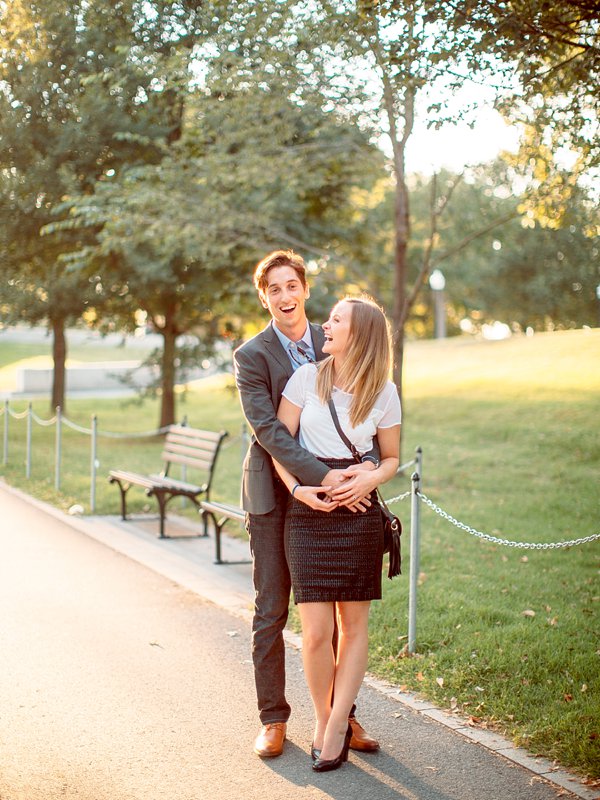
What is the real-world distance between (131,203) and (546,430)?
27.2 feet

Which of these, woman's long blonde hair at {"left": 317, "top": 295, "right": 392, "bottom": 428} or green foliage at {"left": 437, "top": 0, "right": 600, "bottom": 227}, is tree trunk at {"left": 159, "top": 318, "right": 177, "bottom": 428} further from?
woman's long blonde hair at {"left": 317, "top": 295, "right": 392, "bottom": 428}

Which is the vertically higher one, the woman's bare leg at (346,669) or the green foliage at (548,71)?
the green foliage at (548,71)

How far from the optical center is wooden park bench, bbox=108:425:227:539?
32.0 ft

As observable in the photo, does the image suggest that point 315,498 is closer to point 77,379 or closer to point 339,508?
point 339,508

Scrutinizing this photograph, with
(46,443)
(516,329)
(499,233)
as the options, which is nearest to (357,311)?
(499,233)

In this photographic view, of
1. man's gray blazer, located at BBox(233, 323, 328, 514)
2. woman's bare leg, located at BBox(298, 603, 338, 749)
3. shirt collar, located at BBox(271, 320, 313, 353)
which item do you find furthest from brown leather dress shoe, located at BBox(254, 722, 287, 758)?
shirt collar, located at BBox(271, 320, 313, 353)

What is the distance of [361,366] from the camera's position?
4195 mm

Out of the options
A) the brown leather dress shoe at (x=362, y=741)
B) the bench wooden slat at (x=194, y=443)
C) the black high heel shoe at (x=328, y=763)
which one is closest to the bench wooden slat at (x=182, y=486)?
the bench wooden slat at (x=194, y=443)

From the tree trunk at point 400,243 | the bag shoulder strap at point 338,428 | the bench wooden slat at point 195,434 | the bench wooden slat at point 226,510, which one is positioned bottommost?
the bench wooden slat at point 226,510

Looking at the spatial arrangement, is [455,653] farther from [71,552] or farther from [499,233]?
[499,233]

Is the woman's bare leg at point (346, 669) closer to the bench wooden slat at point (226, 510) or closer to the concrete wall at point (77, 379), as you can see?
the bench wooden slat at point (226, 510)

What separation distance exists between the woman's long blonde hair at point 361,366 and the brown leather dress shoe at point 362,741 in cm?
150

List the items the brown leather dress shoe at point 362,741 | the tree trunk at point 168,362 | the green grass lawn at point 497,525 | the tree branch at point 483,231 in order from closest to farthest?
the brown leather dress shoe at point 362,741
the green grass lawn at point 497,525
the tree branch at point 483,231
the tree trunk at point 168,362

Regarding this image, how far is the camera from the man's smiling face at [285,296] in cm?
455
